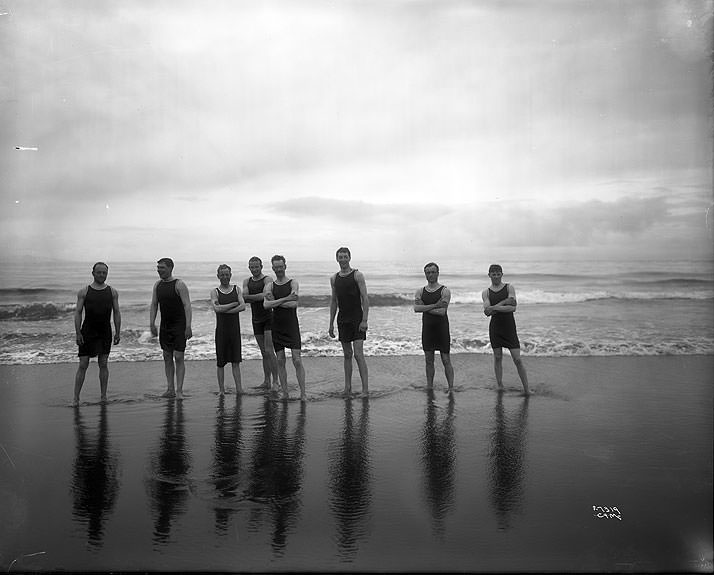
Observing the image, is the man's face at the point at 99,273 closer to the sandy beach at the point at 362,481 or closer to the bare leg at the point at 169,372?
the bare leg at the point at 169,372

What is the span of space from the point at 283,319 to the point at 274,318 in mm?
142

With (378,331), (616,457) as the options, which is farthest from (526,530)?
(378,331)

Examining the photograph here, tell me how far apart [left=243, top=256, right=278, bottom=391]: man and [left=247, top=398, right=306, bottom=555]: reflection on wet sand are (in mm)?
1445

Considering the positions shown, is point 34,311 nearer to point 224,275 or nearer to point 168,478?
point 224,275

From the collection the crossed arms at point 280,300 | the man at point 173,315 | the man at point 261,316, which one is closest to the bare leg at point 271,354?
the man at point 261,316

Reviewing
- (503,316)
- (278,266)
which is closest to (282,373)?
(278,266)

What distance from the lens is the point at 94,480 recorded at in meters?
4.47

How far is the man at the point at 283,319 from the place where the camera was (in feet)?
24.1

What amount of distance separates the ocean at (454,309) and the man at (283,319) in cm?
366

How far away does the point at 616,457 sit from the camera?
15.6 ft

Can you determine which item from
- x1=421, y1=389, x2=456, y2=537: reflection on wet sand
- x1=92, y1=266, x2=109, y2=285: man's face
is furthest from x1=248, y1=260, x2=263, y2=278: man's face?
x1=421, y1=389, x2=456, y2=537: reflection on wet sand

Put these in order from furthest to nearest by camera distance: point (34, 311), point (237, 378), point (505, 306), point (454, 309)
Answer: point (454, 309) < point (34, 311) < point (237, 378) < point (505, 306)

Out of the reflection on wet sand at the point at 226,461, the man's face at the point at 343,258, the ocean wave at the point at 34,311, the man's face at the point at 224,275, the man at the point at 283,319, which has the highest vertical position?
the man's face at the point at 343,258

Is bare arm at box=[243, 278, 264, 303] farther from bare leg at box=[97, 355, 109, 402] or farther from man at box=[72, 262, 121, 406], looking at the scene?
bare leg at box=[97, 355, 109, 402]
